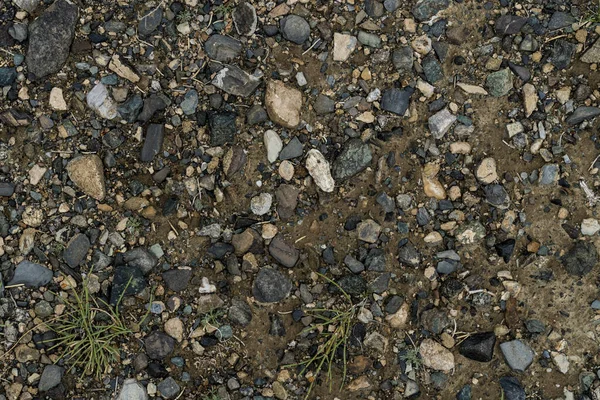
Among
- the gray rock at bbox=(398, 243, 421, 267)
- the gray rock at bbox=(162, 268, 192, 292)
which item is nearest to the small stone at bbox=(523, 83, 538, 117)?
the gray rock at bbox=(398, 243, 421, 267)

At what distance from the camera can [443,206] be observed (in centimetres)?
425

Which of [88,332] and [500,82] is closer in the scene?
[88,332]

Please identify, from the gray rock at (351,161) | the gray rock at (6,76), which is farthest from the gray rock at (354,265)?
the gray rock at (6,76)

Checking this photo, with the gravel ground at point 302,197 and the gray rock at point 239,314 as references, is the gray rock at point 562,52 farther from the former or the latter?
the gray rock at point 239,314

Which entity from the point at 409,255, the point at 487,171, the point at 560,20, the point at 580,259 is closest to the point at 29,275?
the point at 409,255

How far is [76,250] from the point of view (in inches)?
165

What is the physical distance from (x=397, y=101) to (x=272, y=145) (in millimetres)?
940

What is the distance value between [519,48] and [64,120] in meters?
3.27

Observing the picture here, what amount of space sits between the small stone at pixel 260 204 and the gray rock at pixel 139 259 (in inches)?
31.8

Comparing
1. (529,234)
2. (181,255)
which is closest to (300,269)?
(181,255)

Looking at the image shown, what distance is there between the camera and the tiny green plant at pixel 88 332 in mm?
4141

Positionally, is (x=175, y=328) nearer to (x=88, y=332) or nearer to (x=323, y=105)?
(x=88, y=332)

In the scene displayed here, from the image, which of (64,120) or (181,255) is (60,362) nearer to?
(181,255)

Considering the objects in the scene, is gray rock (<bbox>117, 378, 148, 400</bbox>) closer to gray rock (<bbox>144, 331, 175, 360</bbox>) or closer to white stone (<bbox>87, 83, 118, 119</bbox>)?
gray rock (<bbox>144, 331, 175, 360</bbox>)
